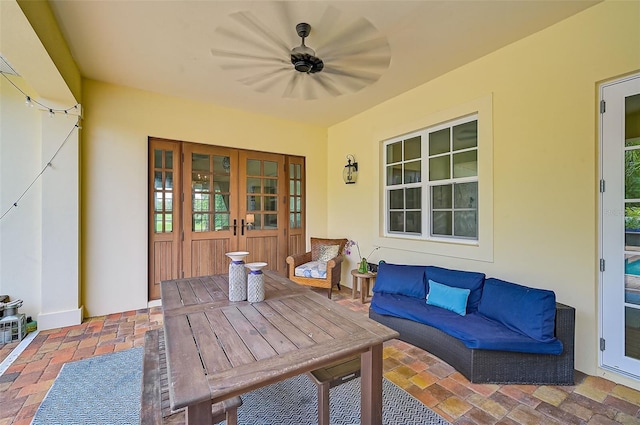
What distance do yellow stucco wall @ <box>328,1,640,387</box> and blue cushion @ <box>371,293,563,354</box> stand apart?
1.90ft

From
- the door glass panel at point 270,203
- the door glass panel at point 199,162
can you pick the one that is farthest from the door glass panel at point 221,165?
the door glass panel at point 270,203

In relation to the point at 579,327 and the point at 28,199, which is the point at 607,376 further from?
the point at 28,199

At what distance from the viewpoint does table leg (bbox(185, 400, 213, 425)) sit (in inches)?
37.7

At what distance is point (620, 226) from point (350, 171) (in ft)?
10.4

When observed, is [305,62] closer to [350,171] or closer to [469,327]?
[469,327]

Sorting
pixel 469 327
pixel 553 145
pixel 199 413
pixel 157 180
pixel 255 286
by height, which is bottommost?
pixel 469 327

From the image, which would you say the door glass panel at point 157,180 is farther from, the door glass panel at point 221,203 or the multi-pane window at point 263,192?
the multi-pane window at point 263,192

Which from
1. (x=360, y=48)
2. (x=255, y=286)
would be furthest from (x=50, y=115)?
(x=360, y=48)

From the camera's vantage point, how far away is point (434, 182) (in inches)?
137

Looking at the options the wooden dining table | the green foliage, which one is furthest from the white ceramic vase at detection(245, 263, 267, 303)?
the green foliage

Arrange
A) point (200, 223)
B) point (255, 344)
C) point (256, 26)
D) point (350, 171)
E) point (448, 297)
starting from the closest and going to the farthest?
point (255, 344)
point (256, 26)
point (448, 297)
point (200, 223)
point (350, 171)

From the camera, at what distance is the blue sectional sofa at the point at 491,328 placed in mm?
2061

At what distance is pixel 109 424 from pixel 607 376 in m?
3.55

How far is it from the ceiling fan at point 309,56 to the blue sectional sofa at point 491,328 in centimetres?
209
